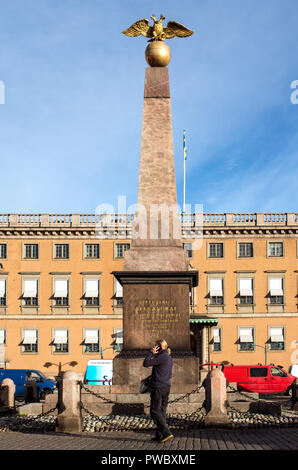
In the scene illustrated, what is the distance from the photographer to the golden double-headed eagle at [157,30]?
57.1 feet

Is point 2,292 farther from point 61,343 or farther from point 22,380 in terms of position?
point 22,380

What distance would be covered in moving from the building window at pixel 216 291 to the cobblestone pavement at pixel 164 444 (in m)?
35.1

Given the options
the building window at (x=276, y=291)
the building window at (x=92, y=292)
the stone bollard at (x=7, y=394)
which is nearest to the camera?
the stone bollard at (x=7, y=394)

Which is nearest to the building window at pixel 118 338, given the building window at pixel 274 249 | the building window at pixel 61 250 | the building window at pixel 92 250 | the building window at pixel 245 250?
the building window at pixel 92 250

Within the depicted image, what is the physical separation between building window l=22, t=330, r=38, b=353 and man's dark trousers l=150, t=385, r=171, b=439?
1461 inches

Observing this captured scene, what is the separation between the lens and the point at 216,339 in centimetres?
4594

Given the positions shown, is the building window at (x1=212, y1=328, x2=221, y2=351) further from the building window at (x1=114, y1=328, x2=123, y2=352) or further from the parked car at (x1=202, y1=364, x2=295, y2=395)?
the parked car at (x1=202, y1=364, x2=295, y2=395)

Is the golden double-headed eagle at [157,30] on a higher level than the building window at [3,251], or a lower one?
higher

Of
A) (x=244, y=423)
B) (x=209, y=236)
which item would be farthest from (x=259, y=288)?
(x=244, y=423)

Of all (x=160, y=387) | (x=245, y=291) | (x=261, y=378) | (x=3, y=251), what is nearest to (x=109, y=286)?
(x=3, y=251)

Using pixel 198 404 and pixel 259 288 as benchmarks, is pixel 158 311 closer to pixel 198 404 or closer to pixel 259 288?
pixel 198 404

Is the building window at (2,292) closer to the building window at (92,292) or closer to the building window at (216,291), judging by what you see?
the building window at (92,292)
